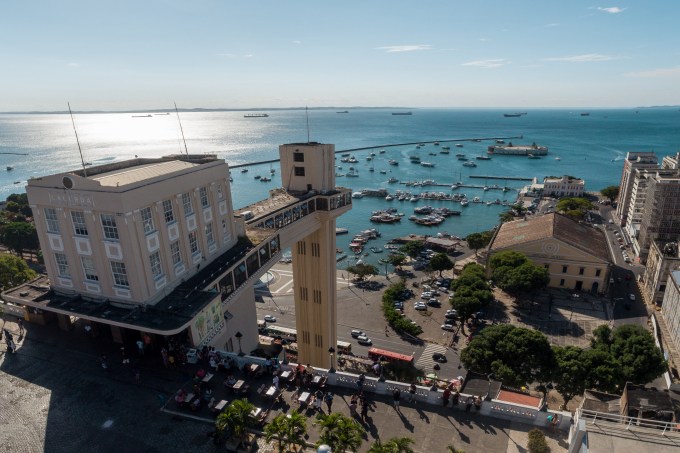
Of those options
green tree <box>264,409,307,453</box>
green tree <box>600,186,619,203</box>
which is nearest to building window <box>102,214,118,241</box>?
green tree <box>264,409,307,453</box>

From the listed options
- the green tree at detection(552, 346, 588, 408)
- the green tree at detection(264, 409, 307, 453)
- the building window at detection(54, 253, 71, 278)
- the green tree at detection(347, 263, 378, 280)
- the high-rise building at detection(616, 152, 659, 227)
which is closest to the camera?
the green tree at detection(264, 409, 307, 453)

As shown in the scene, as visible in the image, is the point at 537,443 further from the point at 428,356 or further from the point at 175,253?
the point at 428,356

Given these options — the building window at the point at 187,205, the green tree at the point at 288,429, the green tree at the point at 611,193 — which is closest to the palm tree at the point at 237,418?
the green tree at the point at 288,429

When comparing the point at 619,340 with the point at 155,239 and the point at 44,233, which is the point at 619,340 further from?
the point at 44,233

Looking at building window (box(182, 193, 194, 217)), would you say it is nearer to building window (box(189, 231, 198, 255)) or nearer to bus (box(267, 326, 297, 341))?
building window (box(189, 231, 198, 255))

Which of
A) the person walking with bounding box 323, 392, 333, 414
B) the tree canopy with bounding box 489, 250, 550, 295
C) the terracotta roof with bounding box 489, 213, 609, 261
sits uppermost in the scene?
the person walking with bounding box 323, 392, 333, 414

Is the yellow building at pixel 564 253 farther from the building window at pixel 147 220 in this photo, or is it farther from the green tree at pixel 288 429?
the green tree at pixel 288 429

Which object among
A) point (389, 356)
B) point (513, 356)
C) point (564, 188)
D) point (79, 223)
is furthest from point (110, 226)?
point (564, 188)

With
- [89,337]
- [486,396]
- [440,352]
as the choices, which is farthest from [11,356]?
[440,352]
